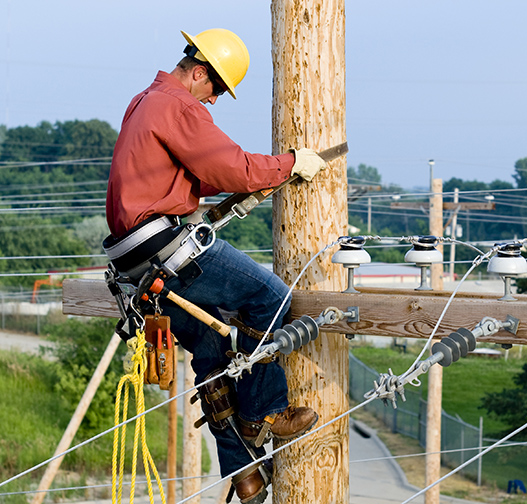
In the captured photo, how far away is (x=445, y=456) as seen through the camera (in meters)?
19.7

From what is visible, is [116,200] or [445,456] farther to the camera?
[445,456]

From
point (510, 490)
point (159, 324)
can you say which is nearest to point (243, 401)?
point (159, 324)

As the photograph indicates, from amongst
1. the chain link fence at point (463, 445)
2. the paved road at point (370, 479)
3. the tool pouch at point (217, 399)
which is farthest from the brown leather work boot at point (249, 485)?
the chain link fence at point (463, 445)

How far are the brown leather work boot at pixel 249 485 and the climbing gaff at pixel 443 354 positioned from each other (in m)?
1.23

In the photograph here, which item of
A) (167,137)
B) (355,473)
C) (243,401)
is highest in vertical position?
(167,137)

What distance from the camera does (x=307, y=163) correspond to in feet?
11.6

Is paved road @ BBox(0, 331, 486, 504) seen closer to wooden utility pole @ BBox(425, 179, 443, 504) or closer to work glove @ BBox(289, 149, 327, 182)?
wooden utility pole @ BBox(425, 179, 443, 504)

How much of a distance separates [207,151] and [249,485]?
71.4 inches

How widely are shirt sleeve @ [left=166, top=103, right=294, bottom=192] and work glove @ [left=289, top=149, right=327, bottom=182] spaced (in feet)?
0.94

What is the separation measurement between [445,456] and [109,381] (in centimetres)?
928

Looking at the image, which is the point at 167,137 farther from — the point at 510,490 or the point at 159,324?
the point at 510,490

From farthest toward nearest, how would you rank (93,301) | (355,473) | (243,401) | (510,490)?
1. (355,473)
2. (510,490)
3. (93,301)
4. (243,401)

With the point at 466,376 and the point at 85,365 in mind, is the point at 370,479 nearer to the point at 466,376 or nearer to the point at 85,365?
the point at 85,365

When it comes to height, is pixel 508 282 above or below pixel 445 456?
above
